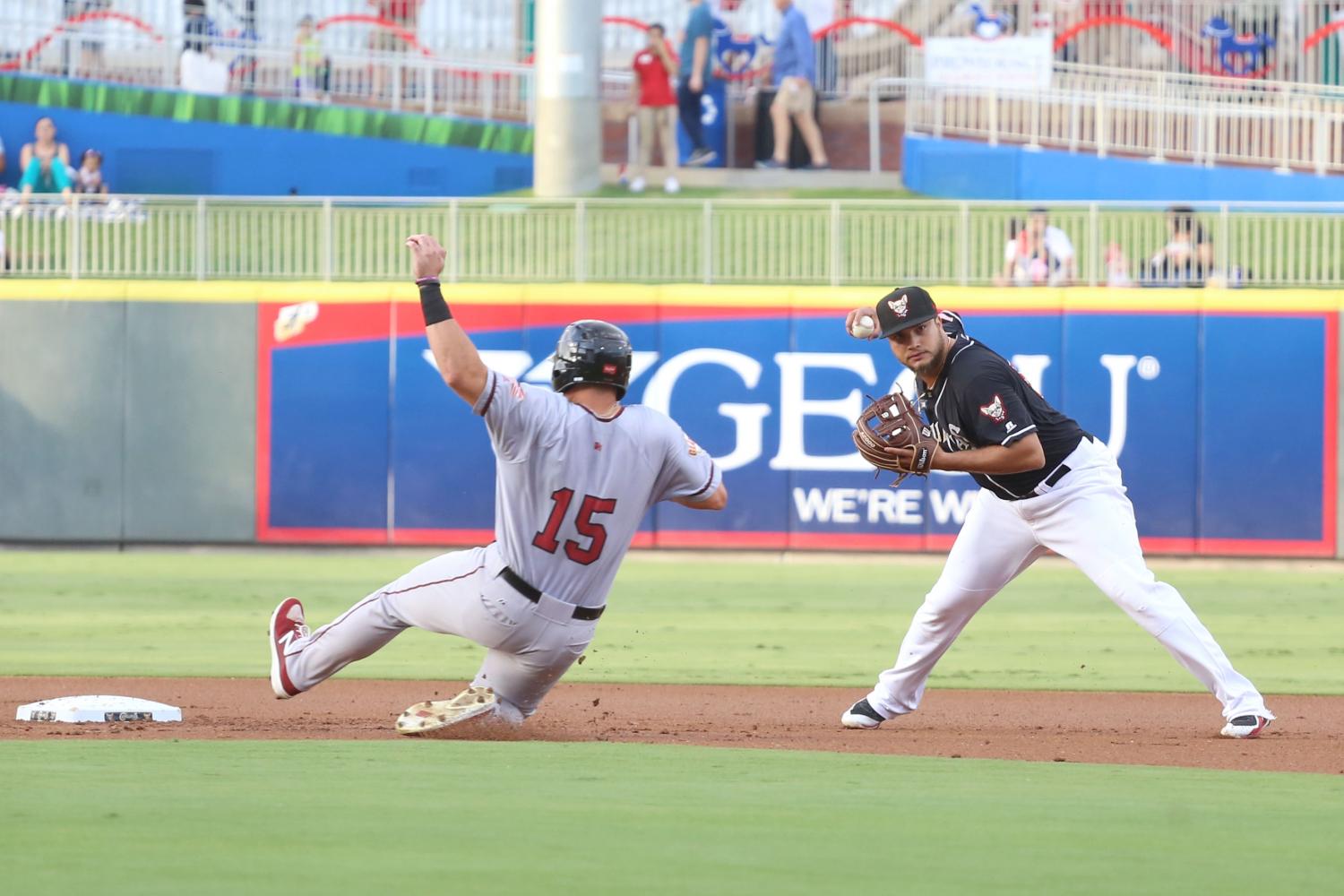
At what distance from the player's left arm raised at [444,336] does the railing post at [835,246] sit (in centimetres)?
935

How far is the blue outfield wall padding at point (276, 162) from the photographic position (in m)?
22.0

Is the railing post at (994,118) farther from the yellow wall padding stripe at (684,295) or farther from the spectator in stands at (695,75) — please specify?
the yellow wall padding stripe at (684,295)

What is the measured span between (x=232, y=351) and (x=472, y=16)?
8.78 meters

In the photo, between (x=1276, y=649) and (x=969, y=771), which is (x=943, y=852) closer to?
(x=969, y=771)

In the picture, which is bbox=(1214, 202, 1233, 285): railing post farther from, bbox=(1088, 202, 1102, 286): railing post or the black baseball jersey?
the black baseball jersey

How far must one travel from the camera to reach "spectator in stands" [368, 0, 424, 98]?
2261 cm

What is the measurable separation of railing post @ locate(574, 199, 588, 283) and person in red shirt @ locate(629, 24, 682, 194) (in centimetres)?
560

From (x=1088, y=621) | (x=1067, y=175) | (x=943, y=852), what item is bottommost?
(x=1088, y=621)

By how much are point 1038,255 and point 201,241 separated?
6.95 metres

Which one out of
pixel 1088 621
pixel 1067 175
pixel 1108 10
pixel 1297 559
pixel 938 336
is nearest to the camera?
pixel 938 336

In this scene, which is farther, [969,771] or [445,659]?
[445,659]

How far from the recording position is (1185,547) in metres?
15.0

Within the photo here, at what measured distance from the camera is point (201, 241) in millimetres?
15672

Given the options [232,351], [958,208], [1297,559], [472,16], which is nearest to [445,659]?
[232,351]
